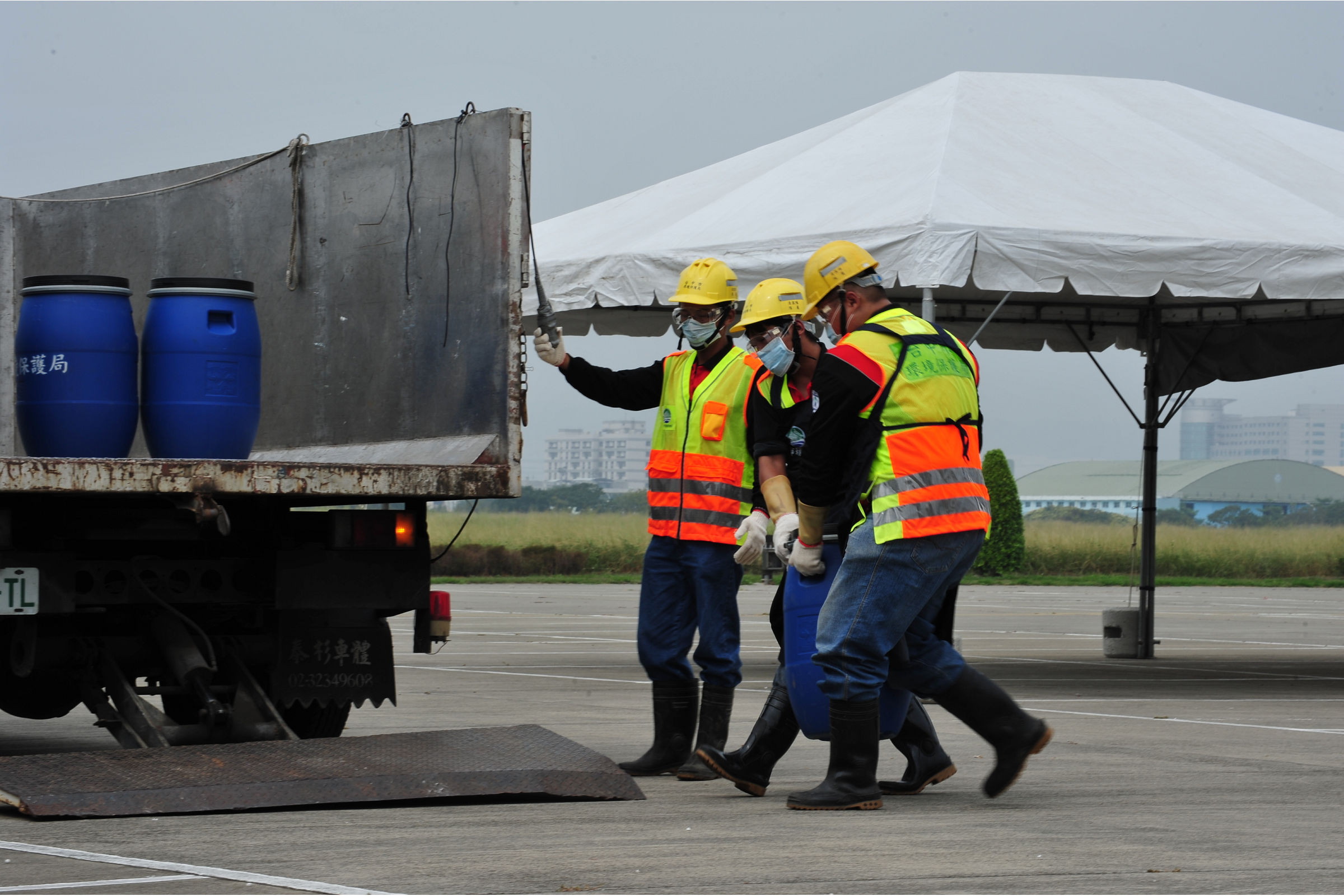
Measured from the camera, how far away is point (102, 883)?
4352 millimetres

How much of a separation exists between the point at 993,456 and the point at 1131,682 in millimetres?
25814

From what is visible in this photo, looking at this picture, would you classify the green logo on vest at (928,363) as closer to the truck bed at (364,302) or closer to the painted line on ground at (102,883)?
the truck bed at (364,302)

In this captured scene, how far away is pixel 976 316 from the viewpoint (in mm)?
14359

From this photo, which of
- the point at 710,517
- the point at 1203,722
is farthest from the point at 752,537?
the point at 1203,722

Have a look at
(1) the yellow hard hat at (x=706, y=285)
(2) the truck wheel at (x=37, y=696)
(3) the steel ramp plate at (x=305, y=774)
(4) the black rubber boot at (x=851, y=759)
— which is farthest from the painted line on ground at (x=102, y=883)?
(1) the yellow hard hat at (x=706, y=285)

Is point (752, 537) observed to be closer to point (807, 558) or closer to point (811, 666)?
point (807, 558)

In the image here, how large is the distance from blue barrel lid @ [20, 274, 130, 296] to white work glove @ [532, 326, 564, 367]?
1.51m

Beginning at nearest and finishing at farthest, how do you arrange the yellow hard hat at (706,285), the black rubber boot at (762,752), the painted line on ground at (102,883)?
the painted line on ground at (102,883) < the black rubber boot at (762,752) < the yellow hard hat at (706,285)

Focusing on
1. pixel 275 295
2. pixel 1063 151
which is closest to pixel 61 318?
pixel 275 295

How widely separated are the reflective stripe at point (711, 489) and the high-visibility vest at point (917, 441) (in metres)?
1.01

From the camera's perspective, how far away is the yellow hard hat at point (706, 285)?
699cm

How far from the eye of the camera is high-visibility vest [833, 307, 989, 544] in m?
5.72

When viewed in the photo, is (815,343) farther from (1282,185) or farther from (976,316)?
(976,316)

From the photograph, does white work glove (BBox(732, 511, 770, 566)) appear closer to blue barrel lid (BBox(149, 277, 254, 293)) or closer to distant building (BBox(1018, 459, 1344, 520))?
blue barrel lid (BBox(149, 277, 254, 293))
